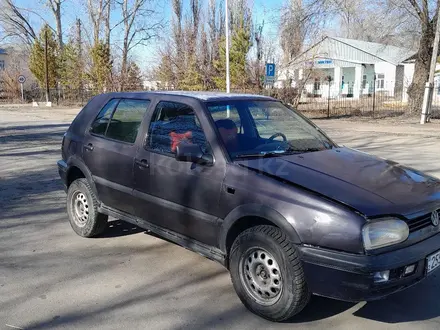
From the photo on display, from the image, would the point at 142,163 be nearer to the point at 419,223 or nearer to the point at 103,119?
the point at 103,119

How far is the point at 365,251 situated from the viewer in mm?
2807

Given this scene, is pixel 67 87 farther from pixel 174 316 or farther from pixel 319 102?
pixel 174 316

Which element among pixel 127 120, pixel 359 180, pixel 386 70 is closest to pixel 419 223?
pixel 359 180

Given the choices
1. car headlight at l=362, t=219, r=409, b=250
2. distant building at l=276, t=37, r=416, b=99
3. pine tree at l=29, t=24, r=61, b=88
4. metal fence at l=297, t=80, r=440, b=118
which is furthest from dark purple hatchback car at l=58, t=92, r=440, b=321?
distant building at l=276, t=37, r=416, b=99

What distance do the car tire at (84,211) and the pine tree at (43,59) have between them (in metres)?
39.3

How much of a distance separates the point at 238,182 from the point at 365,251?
106 centimetres

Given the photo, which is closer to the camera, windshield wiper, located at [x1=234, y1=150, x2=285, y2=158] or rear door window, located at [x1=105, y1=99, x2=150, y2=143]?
windshield wiper, located at [x1=234, y1=150, x2=285, y2=158]

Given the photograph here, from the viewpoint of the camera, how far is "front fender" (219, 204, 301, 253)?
9.78 ft

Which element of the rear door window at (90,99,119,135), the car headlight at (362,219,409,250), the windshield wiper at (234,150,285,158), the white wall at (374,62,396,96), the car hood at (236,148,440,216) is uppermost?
the white wall at (374,62,396,96)

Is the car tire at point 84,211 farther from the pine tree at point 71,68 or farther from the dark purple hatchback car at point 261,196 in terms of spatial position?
the pine tree at point 71,68

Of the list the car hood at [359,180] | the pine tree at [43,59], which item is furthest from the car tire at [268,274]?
the pine tree at [43,59]

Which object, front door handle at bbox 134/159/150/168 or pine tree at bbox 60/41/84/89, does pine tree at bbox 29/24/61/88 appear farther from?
front door handle at bbox 134/159/150/168

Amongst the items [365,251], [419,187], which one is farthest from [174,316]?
[419,187]

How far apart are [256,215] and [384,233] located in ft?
2.88
